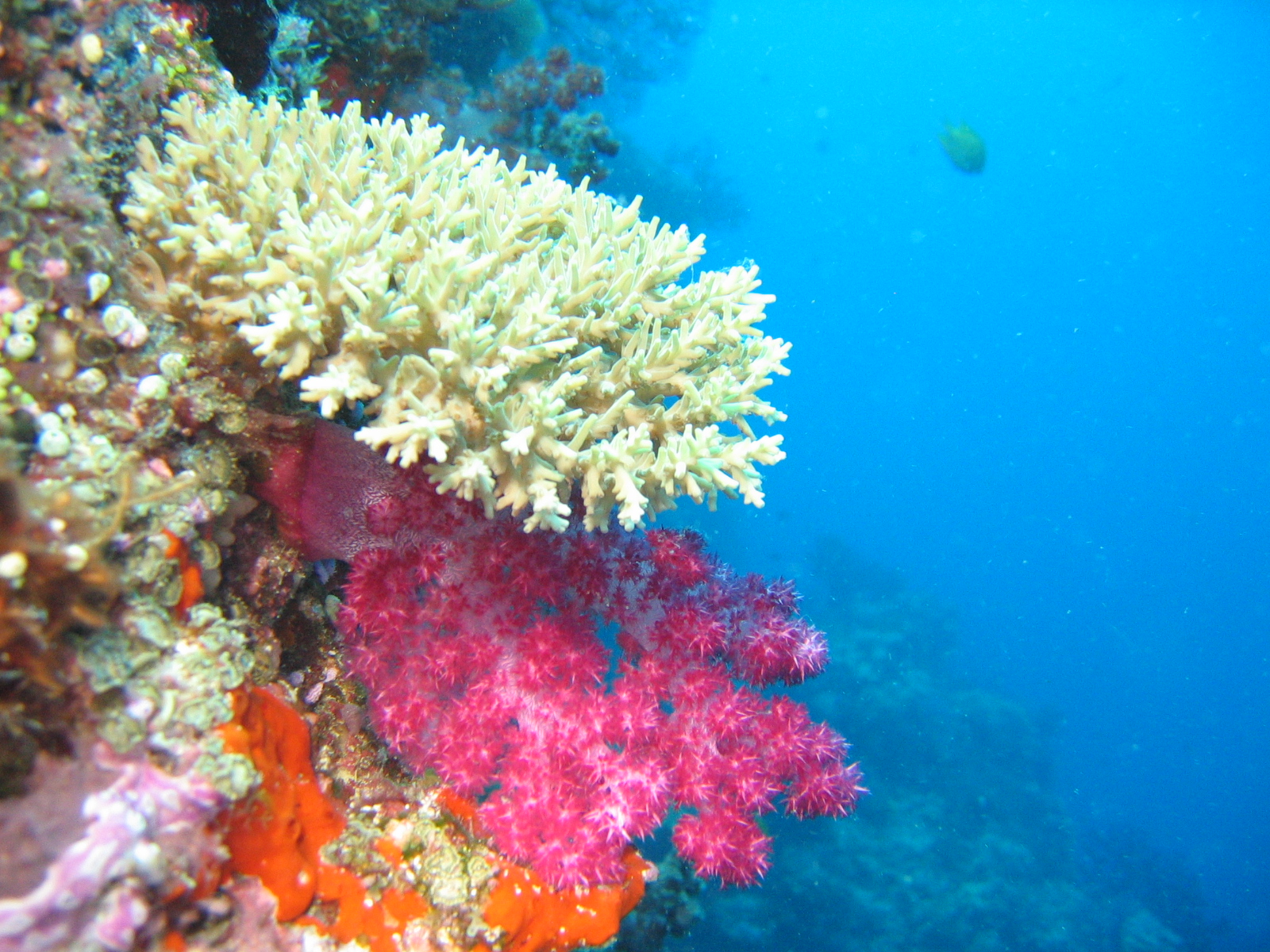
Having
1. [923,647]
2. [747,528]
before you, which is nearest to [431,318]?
[923,647]

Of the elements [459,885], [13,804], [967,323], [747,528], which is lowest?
[13,804]

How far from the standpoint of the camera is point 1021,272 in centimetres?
6925

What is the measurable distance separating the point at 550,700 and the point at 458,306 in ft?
5.30

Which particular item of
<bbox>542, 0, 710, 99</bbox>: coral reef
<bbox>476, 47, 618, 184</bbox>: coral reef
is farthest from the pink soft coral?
<bbox>542, 0, 710, 99</bbox>: coral reef

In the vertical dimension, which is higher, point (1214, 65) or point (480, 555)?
point (1214, 65)

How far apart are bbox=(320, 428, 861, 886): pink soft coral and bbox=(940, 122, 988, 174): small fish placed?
30.0 meters

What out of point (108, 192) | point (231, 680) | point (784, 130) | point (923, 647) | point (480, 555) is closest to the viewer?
point (231, 680)

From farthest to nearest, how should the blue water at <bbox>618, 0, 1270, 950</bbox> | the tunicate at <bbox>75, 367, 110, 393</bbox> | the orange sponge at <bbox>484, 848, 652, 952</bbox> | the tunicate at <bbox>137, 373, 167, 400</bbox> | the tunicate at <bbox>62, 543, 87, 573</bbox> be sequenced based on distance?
1. the blue water at <bbox>618, 0, 1270, 950</bbox>
2. the orange sponge at <bbox>484, 848, 652, 952</bbox>
3. the tunicate at <bbox>137, 373, 167, 400</bbox>
4. the tunicate at <bbox>75, 367, 110, 393</bbox>
5. the tunicate at <bbox>62, 543, 87, 573</bbox>

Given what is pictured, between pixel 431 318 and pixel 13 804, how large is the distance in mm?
1637

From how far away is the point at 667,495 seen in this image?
252 cm

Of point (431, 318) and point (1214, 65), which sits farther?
point (1214, 65)

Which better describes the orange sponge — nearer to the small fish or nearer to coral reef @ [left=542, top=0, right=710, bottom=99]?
coral reef @ [left=542, top=0, right=710, bottom=99]

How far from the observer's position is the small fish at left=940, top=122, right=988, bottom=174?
2673 centimetres

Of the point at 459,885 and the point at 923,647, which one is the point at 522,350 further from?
the point at 923,647
